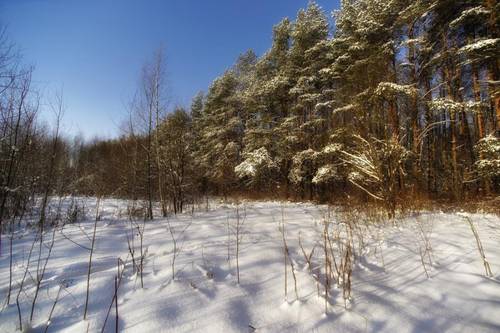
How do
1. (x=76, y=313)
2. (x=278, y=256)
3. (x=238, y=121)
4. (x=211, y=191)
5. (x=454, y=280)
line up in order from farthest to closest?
(x=211, y=191)
(x=238, y=121)
(x=278, y=256)
(x=454, y=280)
(x=76, y=313)

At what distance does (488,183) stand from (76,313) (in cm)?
1200

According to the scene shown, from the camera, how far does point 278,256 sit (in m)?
2.45

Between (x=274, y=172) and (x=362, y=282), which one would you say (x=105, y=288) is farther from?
(x=274, y=172)

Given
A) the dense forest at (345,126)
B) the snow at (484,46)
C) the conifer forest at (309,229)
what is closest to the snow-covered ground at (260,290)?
the conifer forest at (309,229)

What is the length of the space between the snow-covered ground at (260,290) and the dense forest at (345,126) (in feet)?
6.89

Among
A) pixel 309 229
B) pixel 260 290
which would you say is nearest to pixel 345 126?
pixel 309 229

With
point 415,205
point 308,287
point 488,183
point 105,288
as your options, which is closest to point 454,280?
→ point 308,287

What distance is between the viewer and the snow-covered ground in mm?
1465

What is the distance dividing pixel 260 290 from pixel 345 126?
6.25 m

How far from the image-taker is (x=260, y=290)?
184 cm

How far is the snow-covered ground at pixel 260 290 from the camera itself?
146 cm

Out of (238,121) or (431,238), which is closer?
(431,238)

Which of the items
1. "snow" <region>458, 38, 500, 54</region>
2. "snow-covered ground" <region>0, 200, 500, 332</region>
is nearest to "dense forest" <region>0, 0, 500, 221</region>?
"snow" <region>458, 38, 500, 54</region>

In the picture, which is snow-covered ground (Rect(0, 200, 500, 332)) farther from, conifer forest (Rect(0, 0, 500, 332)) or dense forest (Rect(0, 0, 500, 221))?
dense forest (Rect(0, 0, 500, 221))
